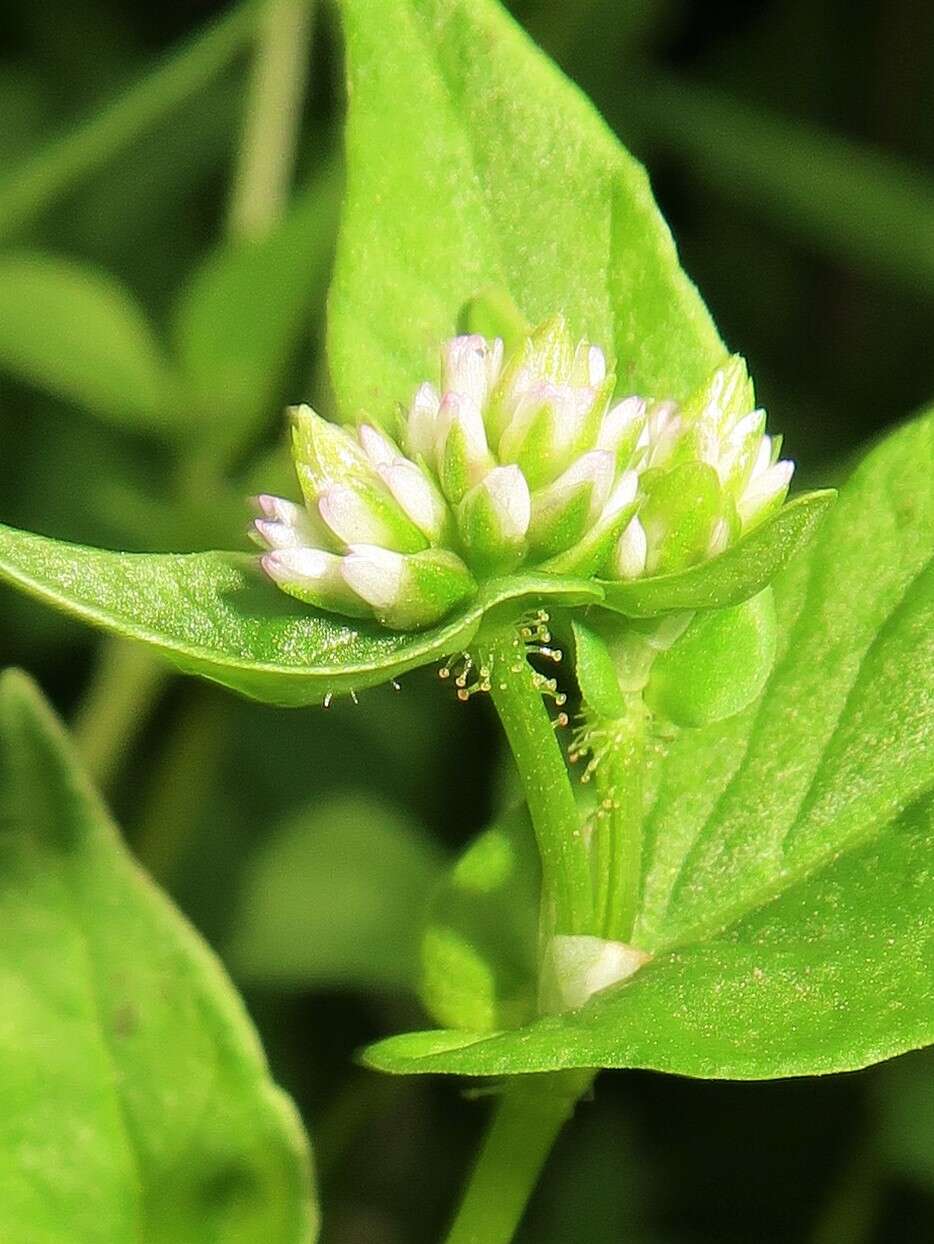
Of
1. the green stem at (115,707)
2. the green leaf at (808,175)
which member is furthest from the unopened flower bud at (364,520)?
the green leaf at (808,175)

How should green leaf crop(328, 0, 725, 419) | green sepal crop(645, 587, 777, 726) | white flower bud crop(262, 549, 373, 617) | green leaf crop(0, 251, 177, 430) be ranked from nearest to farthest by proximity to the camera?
white flower bud crop(262, 549, 373, 617), green sepal crop(645, 587, 777, 726), green leaf crop(328, 0, 725, 419), green leaf crop(0, 251, 177, 430)

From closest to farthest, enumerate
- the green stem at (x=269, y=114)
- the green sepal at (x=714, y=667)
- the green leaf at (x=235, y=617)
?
the green leaf at (x=235, y=617) < the green sepal at (x=714, y=667) < the green stem at (x=269, y=114)

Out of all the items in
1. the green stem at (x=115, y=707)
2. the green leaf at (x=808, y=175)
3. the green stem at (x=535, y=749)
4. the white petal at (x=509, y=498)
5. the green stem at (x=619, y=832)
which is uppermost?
the white petal at (x=509, y=498)

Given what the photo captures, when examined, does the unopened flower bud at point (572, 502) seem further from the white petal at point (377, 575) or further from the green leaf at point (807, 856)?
the green leaf at point (807, 856)

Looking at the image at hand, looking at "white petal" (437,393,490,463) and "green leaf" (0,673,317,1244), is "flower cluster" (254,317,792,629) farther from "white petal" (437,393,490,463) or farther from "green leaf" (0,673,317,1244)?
"green leaf" (0,673,317,1244)

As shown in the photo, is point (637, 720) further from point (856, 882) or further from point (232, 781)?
point (232, 781)

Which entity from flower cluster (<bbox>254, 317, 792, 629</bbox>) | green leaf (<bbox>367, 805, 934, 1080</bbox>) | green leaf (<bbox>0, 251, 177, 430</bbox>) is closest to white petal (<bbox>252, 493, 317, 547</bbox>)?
flower cluster (<bbox>254, 317, 792, 629</bbox>)
